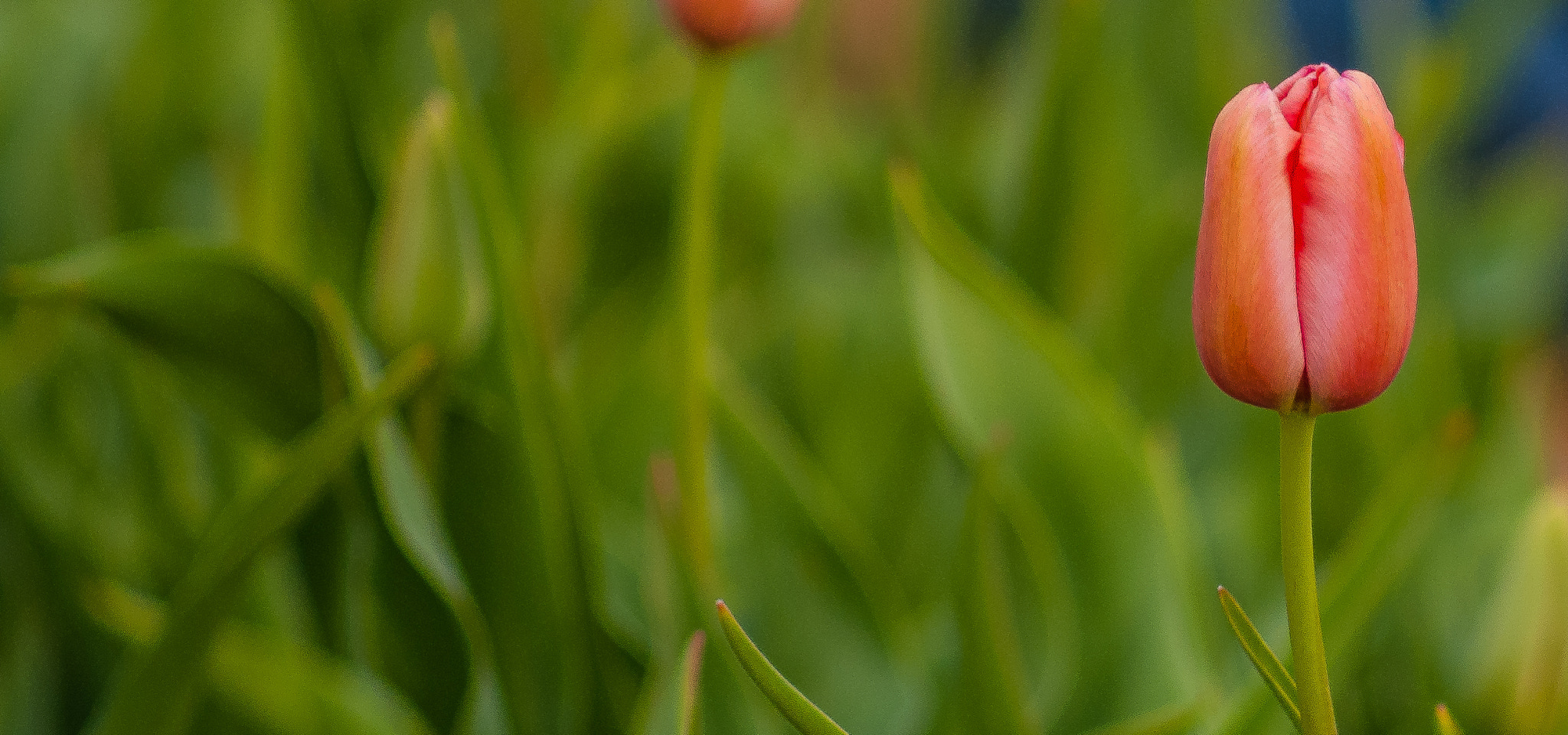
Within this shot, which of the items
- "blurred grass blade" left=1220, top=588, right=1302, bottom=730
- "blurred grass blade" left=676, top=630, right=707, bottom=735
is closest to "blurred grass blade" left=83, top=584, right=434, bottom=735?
"blurred grass blade" left=676, top=630, right=707, bottom=735

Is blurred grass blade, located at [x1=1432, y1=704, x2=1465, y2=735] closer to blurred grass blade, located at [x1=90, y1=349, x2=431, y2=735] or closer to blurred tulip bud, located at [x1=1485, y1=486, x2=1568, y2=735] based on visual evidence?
blurred tulip bud, located at [x1=1485, y1=486, x2=1568, y2=735]

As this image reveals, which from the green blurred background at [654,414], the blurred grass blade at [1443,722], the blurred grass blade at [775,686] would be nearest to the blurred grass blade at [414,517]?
the green blurred background at [654,414]

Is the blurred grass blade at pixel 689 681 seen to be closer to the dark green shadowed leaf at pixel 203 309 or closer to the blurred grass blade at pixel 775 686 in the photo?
the blurred grass blade at pixel 775 686

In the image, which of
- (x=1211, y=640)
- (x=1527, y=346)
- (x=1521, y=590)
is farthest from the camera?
(x=1527, y=346)

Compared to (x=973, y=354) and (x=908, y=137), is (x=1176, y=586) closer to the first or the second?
(x=973, y=354)

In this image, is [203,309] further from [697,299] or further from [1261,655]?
[1261,655]

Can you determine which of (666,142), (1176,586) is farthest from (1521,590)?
(666,142)
